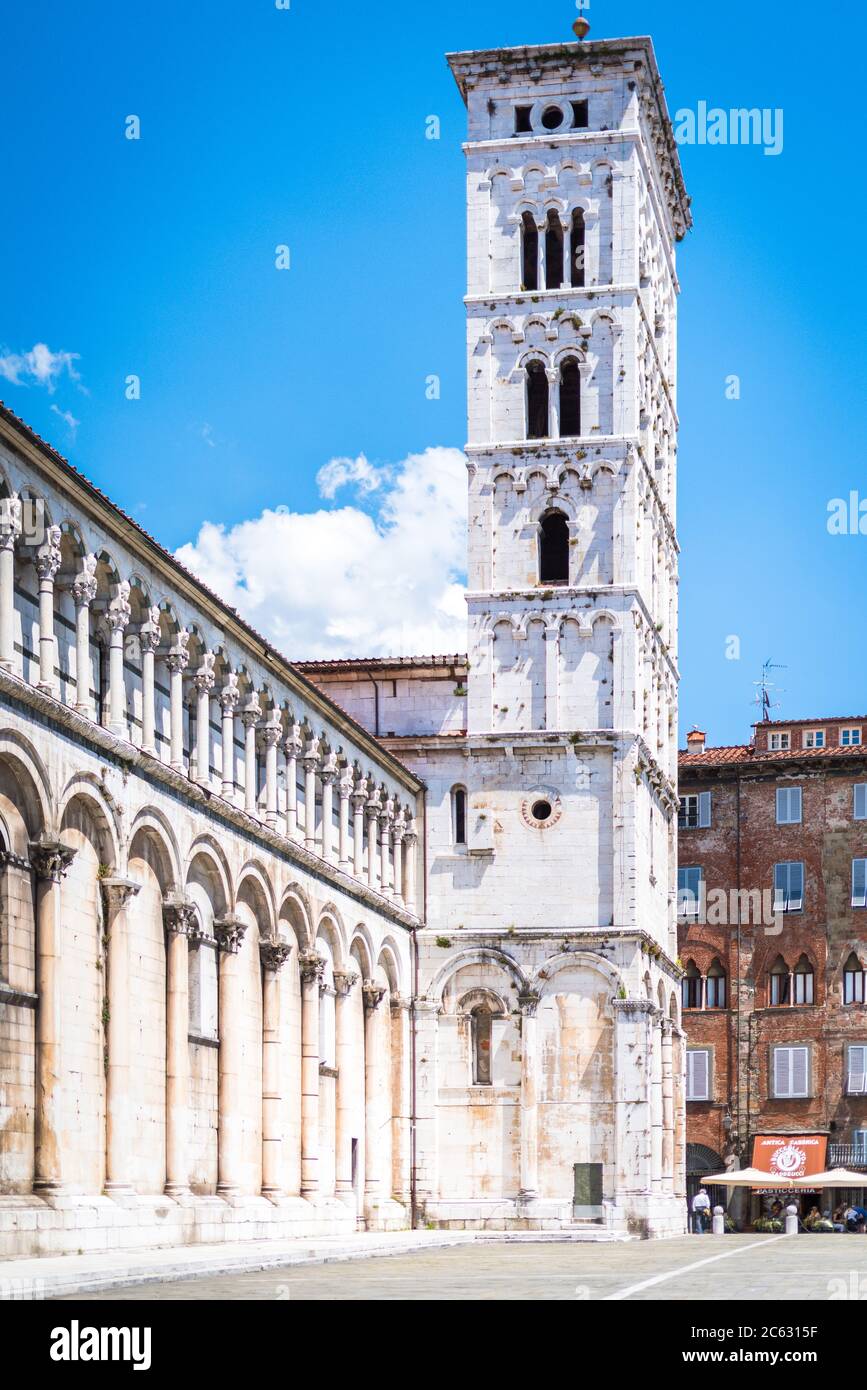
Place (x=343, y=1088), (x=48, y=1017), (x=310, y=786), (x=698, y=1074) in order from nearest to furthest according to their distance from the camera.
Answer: (x=48, y=1017)
(x=310, y=786)
(x=343, y=1088)
(x=698, y=1074)

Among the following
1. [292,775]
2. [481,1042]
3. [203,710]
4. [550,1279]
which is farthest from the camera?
[481,1042]

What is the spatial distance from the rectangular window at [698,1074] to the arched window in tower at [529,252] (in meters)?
29.4

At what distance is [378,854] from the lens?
2037 inches

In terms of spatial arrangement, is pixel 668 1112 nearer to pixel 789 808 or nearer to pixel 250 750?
pixel 789 808

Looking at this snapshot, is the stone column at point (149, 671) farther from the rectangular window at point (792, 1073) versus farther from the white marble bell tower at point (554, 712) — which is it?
the rectangular window at point (792, 1073)

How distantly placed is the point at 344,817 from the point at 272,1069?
26.5ft

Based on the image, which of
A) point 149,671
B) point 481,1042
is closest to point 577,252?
point 481,1042

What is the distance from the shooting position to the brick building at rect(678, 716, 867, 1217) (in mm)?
72875

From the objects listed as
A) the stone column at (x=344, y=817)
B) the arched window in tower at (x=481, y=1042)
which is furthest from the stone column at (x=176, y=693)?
the arched window in tower at (x=481, y=1042)

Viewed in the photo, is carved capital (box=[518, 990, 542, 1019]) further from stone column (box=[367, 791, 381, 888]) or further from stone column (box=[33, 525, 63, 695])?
stone column (box=[33, 525, 63, 695])

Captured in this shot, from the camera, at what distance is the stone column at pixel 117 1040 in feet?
106

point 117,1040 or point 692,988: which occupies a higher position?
point 117,1040

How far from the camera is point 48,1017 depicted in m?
29.9
